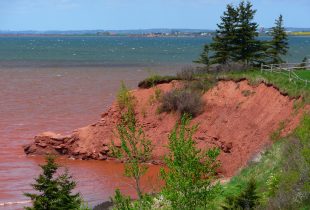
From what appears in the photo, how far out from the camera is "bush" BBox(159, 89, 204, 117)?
38.8m

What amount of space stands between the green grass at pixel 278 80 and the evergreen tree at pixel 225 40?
23.0ft

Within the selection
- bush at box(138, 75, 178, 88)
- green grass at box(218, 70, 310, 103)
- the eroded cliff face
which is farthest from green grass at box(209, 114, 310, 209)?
bush at box(138, 75, 178, 88)

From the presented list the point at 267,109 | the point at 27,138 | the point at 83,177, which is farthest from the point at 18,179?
the point at 267,109

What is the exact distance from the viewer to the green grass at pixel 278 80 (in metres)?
33.1

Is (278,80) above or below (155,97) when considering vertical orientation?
above

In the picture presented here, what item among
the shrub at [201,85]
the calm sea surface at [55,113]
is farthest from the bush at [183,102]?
the calm sea surface at [55,113]

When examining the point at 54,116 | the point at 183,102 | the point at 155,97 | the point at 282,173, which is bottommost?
the point at 54,116

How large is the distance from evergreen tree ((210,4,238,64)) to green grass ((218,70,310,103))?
7022mm

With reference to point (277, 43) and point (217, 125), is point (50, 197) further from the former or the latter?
point (277, 43)

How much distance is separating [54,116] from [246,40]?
51.7ft

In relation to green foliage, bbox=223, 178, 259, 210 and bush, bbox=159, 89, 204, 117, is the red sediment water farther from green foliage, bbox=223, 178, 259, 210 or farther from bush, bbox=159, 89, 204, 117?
bush, bbox=159, 89, 204, 117

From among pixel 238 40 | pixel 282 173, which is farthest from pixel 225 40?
pixel 282 173

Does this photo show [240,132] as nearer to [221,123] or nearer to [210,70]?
[221,123]

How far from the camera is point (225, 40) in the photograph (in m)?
50.1
